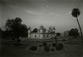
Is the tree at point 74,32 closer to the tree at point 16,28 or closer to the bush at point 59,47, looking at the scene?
the bush at point 59,47

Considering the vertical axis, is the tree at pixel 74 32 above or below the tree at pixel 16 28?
below

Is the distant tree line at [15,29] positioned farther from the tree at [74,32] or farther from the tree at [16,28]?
the tree at [74,32]

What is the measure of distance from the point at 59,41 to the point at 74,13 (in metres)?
0.87

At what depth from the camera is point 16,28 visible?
8.21ft

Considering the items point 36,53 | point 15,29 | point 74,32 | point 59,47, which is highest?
point 15,29

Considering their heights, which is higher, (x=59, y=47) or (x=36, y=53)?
(x=59, y=47)

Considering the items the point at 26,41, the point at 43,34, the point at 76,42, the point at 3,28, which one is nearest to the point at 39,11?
the point at 43,34

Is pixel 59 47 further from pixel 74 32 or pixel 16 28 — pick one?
pixel 16 28

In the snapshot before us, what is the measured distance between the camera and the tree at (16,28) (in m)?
2.47

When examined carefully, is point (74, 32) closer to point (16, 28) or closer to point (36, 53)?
point (36, 53)

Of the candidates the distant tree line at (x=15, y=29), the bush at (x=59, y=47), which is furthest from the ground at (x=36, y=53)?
the distant tree line at (x=15, y=29)

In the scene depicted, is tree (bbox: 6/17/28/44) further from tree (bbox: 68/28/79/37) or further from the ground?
tree (bbox: 68/28/79/37)

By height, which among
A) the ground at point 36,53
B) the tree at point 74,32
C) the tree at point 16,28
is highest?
the tree at point 16,28

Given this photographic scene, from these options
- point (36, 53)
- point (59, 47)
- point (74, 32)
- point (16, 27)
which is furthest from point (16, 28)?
point (74, 32)
